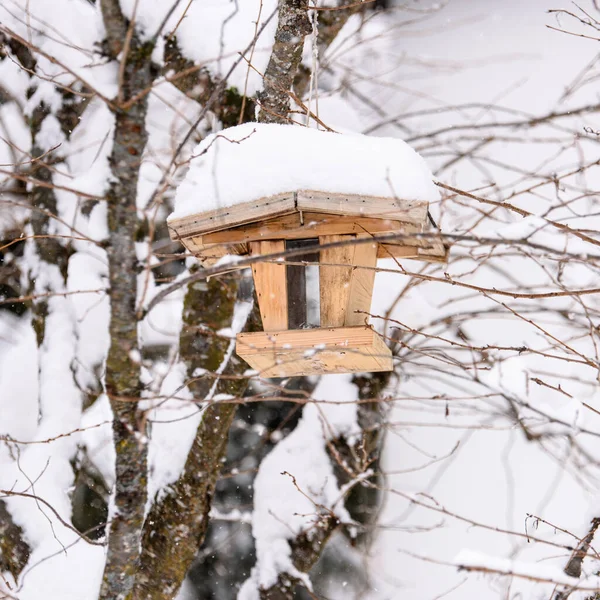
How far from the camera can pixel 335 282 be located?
1689 mm

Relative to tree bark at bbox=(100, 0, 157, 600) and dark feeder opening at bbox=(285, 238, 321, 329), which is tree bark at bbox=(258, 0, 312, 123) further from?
dark feeder opening at bbox=(285, 238, 321, 329)

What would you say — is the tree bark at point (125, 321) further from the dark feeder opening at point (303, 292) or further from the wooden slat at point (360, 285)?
the wooden slat at point (360, 285)

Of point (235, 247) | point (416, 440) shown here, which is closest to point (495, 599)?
point (416, 440)

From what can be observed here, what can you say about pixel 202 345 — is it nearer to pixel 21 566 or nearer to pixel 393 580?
pixel 21 566

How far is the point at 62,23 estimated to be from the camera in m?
3.14

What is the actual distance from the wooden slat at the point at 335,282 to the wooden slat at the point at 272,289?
0.36 ft

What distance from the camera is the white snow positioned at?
150 centimetres

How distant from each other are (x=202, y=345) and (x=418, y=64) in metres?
2.83

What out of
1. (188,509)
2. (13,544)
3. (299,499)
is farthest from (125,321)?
(299,499)

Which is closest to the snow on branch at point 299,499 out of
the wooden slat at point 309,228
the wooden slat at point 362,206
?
the wooden slat at point 309,228

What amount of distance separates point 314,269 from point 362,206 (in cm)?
28

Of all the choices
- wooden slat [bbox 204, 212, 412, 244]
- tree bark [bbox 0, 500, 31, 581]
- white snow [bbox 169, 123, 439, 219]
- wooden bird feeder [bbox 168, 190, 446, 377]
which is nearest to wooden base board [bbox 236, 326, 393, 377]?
wooden bird feeder [bbox 168, 190, 446, 377]

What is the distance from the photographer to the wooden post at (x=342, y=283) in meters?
1.68

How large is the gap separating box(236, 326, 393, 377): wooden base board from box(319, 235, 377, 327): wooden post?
9cm
